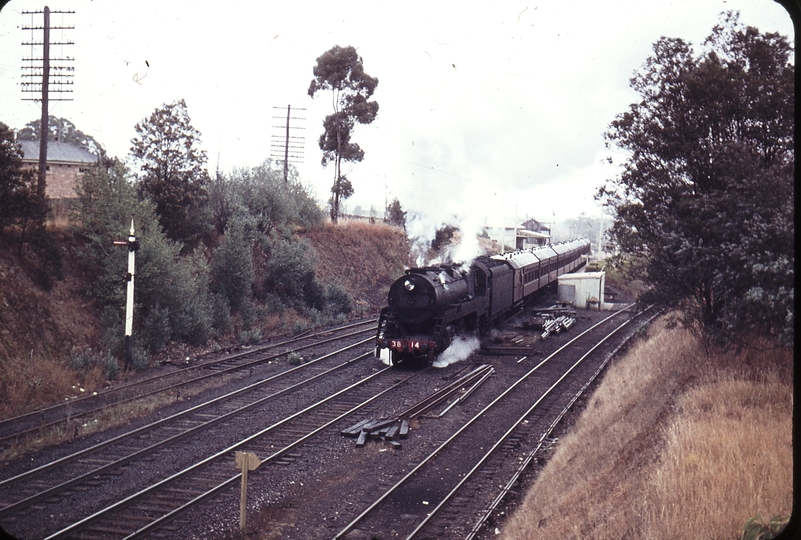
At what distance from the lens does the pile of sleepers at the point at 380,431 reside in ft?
39.3

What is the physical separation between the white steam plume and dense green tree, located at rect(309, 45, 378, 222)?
22.1 meters

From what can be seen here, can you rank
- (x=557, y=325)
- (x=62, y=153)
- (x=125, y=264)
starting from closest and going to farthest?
1. (x=125, y=264)
2. (x=557, y=325)
3. (x=62, y=153)

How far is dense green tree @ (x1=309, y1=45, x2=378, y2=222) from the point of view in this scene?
39.4m

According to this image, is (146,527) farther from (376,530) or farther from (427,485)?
(427,485)

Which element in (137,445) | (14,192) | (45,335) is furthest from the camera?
(14,192)

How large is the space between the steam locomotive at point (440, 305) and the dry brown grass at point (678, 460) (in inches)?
225

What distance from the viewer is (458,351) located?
20547 mm

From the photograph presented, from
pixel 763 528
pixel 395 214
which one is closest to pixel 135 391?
pixel 763 528

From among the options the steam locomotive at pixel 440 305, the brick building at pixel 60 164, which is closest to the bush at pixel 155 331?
the steam locomotive at pixel 440 305

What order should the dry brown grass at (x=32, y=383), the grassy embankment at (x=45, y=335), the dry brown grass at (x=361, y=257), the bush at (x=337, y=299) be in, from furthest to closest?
the dry brown grass at (x=361, y=257), the bush at (x=337, y=299), the grassy embankment at (x=45, y=335), the dry brown grass at (x=32, y=383)

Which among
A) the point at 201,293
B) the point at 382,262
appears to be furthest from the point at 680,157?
the point at 382,262

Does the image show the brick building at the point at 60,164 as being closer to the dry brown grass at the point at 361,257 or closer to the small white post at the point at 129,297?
the dry brown grass at the point at 361,257

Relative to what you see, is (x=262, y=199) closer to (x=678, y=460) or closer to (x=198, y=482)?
(x=198, y=482)

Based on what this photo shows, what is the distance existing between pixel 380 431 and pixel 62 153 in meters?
34.6
